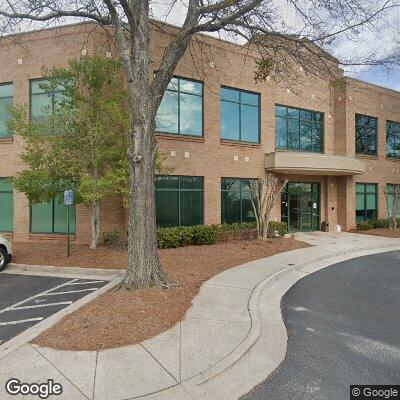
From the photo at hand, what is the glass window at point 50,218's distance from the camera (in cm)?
1404

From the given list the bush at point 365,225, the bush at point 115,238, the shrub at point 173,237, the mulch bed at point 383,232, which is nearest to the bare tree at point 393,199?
the mulch bed at point 383,232

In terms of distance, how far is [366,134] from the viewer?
21.6 metres

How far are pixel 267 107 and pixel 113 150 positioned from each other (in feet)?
31.6

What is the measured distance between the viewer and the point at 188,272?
8.66m

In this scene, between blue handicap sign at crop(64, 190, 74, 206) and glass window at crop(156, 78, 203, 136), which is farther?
glass window at crop(156, 78, 203, 136)

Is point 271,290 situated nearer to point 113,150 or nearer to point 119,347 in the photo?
point 119,347

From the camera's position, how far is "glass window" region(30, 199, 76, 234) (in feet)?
46.1

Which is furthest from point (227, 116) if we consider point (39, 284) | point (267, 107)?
point (39, 284)

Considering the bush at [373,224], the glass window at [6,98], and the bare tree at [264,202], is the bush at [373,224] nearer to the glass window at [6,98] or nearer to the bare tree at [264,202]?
the bare tree at [264,202]

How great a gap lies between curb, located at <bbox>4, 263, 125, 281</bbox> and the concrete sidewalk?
3.23 meters

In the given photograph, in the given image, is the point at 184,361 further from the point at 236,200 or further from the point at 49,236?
the point at 236,200

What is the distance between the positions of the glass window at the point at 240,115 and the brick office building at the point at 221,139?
48 mm

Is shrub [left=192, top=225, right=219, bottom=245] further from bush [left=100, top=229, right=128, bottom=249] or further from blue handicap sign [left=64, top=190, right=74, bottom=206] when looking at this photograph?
blue handicap sign [left=64, top=190, right=74, bottom=206]

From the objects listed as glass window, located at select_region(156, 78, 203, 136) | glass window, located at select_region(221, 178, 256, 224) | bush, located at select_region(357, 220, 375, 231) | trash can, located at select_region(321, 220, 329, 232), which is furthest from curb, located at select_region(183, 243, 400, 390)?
bush, located at select_region(357, 220, 375, 231)
